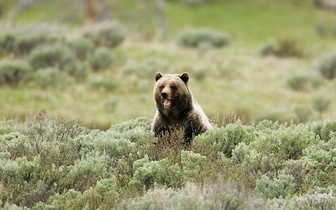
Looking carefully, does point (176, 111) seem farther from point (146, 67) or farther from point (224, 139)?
point (146, 67)

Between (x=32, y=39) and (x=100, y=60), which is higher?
(x=32, y=39)

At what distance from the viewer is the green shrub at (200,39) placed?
33.6 m

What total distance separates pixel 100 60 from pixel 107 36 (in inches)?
140

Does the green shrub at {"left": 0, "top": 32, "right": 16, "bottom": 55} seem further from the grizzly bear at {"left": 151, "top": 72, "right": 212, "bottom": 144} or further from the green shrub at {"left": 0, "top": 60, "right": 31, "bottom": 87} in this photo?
the grizzly bear at {"left": 151, "top": 72, "right": 212, "bottom": 144}

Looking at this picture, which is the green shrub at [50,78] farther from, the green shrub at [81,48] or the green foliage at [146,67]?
the green shrub at [81,48]

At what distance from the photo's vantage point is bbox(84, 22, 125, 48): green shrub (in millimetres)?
26516

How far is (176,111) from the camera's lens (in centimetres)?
937

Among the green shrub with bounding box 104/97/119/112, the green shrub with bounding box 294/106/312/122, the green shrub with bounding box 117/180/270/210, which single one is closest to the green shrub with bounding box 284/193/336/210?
the green shrub with bounding box 117/180/270/210

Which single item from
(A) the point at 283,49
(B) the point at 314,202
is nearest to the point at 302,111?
(B) the point at 314,202

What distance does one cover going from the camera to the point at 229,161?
27.5 ft

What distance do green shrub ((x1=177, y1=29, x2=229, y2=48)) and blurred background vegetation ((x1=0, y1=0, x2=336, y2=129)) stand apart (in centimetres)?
5

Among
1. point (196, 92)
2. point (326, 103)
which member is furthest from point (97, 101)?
point (326, 103)

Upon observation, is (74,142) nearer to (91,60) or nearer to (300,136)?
(300,136)

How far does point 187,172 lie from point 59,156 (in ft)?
5.66
